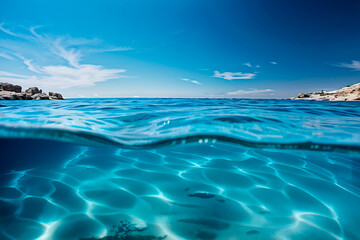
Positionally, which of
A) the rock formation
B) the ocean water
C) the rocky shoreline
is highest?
the rock formation

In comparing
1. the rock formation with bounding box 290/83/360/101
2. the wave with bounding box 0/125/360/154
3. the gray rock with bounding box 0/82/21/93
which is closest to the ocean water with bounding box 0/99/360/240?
the wave with bounding box 0/125/360/154

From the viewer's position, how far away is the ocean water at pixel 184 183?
2.63 metres

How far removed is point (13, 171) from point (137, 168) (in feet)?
11.1

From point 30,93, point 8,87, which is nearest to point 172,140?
point 30,93

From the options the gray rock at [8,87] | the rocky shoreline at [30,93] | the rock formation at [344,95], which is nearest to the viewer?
the rocky shoreline at [30,93]

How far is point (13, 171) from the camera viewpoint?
440 cm

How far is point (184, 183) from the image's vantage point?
12.7 ft

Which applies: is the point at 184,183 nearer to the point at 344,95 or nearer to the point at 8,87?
the point at 8,87

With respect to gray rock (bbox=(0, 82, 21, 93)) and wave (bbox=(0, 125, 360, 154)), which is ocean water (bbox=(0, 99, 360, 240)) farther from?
gray rock (bbox=(0, 82, 21, 93))

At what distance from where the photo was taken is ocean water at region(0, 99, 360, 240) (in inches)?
104

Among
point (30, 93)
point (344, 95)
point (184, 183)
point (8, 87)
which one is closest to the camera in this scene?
point (184, 183)

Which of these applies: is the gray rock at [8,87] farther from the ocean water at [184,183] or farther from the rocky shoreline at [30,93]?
the ocean water at [184,183]

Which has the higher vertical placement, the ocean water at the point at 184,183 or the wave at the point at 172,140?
the wave at the point at 172,140

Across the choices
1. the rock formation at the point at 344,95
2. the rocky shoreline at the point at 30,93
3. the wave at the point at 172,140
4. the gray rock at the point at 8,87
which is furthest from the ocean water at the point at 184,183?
the rock formation at the point at 344,95
